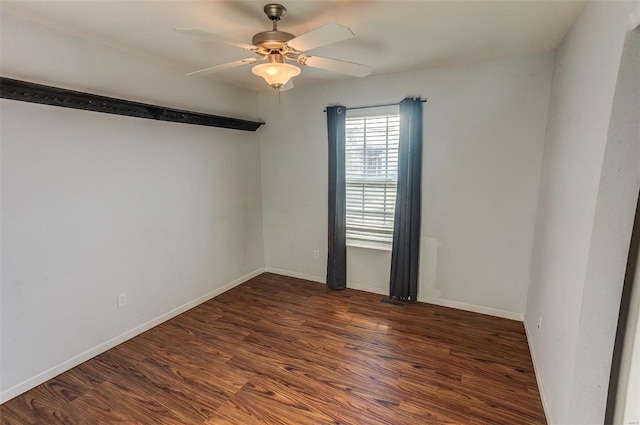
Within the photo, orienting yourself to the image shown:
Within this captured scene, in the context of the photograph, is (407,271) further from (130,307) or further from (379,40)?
(130,307)

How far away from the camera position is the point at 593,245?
1.31m

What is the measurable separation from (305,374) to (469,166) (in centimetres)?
236

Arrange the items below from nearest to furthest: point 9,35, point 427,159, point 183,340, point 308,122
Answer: point 9,35 → point 183,340 → point 427,159 → point 308,122

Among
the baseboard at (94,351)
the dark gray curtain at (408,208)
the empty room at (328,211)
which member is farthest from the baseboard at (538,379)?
the baseboard at (94,351)

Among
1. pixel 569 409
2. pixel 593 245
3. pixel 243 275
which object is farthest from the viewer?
pixel 243 275

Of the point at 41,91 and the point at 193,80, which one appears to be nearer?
the point at 41,91

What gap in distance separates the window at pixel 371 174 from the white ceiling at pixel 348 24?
765 mm

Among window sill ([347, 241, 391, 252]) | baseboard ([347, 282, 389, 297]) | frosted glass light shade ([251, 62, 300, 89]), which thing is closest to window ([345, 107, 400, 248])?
window sill ([347, 241, 391, 252])

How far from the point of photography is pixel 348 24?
80.5 inches

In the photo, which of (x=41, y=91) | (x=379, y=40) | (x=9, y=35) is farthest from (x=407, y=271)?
(x=9, y=35)

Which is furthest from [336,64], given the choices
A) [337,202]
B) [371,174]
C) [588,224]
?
[337,202]

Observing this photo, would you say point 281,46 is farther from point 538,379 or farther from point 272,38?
point 538,379

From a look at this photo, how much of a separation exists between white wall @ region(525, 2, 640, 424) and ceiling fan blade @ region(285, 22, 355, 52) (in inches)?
42.0

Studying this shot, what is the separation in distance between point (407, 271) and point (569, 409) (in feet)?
6.24
